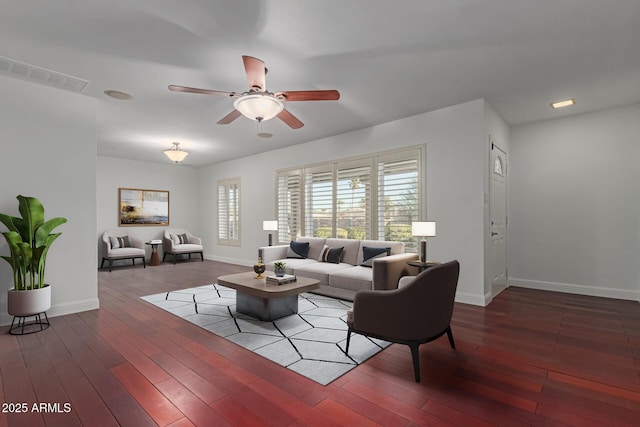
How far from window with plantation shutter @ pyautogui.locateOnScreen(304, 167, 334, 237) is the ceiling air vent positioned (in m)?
3.95

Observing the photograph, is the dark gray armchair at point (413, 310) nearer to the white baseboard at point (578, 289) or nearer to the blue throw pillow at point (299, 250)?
the blue throw pillow at point (299, 250)

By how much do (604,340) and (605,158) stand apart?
10.1ft

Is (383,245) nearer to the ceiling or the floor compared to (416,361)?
nearer to the ceiling

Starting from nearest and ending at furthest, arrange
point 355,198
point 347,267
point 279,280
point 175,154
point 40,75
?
point 40,75 < point 279,280 < point 347,267 < point 355,198 < point 175,154

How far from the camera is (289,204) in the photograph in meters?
7.01

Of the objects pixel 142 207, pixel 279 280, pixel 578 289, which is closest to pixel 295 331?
pixel 279 280

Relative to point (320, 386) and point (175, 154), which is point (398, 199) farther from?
point (175, 154)

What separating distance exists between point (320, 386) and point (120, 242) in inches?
294

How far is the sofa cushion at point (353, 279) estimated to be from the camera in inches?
166

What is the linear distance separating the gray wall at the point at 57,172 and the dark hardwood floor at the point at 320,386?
57cm

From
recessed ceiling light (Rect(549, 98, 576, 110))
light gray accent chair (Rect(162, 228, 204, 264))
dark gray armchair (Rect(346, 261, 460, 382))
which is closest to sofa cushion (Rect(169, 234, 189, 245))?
light gray accent chair (Rect(162, 228, 204, 264))

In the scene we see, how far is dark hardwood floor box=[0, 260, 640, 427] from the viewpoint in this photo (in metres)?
1.92

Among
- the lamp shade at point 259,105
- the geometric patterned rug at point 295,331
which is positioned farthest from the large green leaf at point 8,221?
the lamp shade at point 259,105

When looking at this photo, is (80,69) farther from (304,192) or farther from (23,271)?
(304,192)
